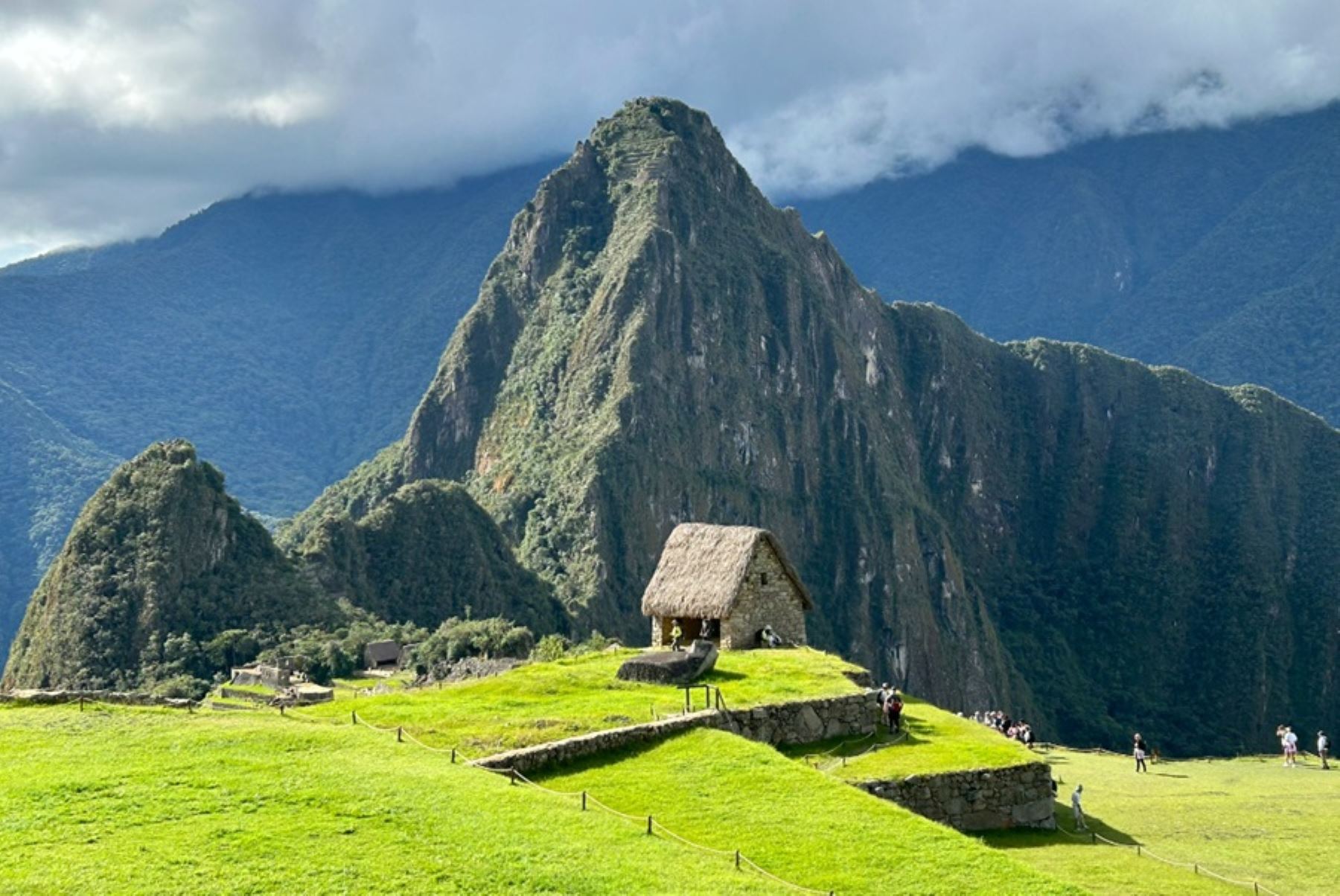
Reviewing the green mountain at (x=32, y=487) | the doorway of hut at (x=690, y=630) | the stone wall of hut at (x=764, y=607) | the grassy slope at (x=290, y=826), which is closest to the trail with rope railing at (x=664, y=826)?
the grassy slope at (x=290, y=826)

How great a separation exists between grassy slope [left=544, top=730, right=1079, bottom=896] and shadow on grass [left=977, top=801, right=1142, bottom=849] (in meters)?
3.73

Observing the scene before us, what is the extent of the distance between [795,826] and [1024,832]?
6.71m

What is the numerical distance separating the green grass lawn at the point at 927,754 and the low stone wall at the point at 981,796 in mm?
161

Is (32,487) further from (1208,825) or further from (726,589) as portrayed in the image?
(1208,825)

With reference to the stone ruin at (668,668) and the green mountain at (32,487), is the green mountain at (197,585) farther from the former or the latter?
the stone ruin at (668,668)

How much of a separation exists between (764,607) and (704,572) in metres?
1.71

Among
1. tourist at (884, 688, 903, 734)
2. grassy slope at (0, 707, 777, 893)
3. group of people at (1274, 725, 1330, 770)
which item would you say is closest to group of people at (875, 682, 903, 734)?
tourist at (884, 688, 903, 734)

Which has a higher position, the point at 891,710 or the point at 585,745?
the point at 891,710

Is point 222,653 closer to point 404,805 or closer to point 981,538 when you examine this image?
point 404,805

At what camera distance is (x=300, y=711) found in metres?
24.7

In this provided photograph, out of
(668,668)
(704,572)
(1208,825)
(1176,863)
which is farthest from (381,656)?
(1176,863)

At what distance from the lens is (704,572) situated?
37.2 metres

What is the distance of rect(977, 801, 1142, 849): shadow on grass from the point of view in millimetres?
22359

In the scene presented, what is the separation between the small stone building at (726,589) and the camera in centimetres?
3609
